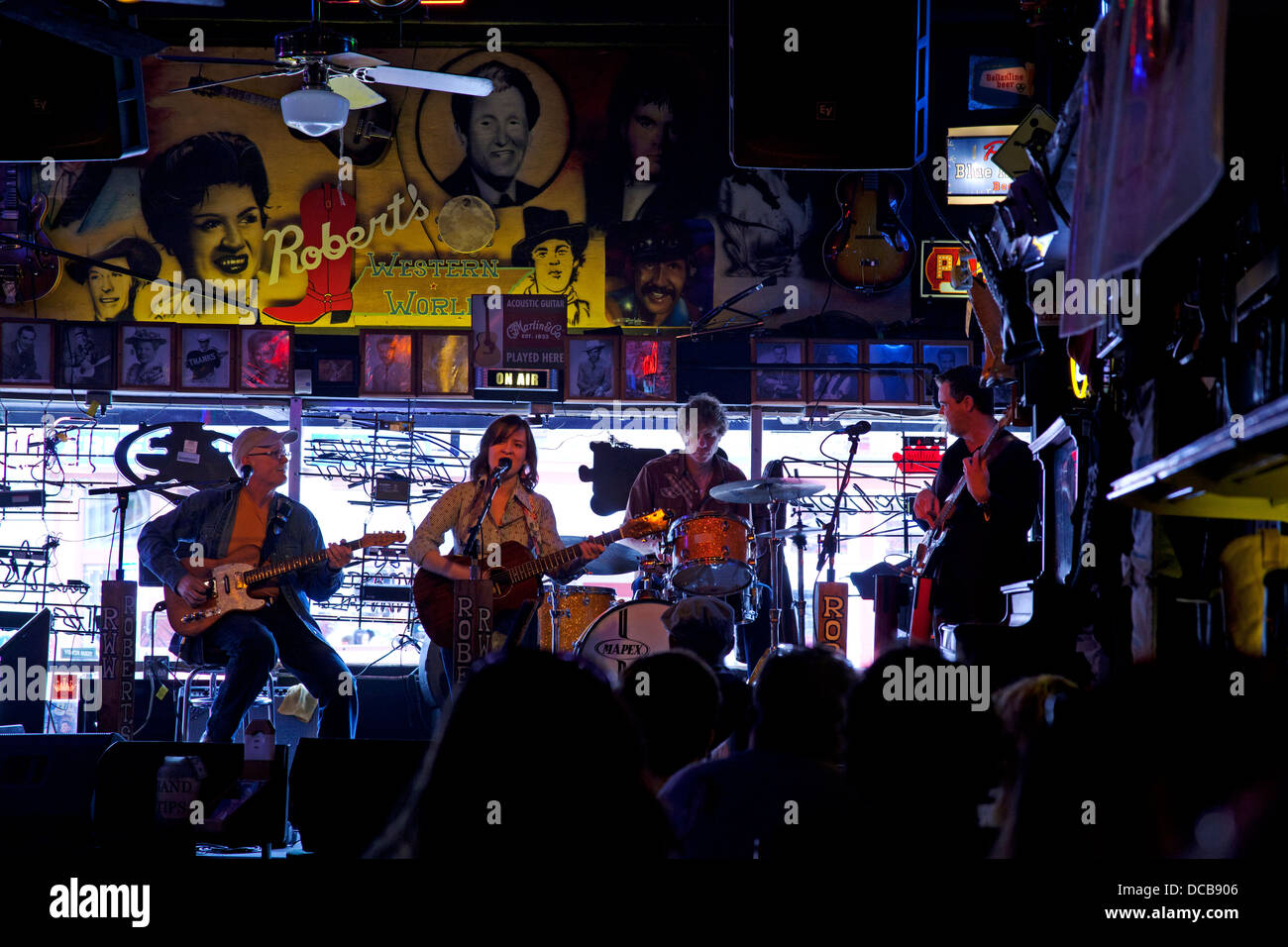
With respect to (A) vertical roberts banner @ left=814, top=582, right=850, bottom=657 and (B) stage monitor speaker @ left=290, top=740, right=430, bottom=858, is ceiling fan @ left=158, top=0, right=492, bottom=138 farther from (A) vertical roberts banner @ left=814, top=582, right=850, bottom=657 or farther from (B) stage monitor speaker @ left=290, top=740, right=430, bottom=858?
(A) vertical roberts banner @ left=814, top=582, right=850, bottom=657

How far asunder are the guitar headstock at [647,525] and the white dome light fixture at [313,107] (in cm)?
260

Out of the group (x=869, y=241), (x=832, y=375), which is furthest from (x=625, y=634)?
(x=869, y=241)

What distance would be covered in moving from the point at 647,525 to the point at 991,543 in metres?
2.07

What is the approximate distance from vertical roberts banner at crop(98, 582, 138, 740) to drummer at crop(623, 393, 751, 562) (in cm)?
280

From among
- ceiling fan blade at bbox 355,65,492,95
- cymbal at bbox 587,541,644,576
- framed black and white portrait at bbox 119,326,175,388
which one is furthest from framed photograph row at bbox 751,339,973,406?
framed black and white portrait at bbox 119,326,175,388

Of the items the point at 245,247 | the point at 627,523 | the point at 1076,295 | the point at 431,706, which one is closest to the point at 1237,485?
the point at 1076,295

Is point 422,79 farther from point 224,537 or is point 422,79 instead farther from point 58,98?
point 224,537

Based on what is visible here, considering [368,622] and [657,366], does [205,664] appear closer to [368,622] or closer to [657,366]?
[368,622]

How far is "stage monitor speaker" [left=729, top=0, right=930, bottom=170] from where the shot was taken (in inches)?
193

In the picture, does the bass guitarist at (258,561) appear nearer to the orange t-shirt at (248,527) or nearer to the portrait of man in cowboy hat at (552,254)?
the orange t-shirt at (248,527)

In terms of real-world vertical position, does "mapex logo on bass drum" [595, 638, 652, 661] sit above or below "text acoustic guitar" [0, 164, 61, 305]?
below

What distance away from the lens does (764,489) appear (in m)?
6.65
